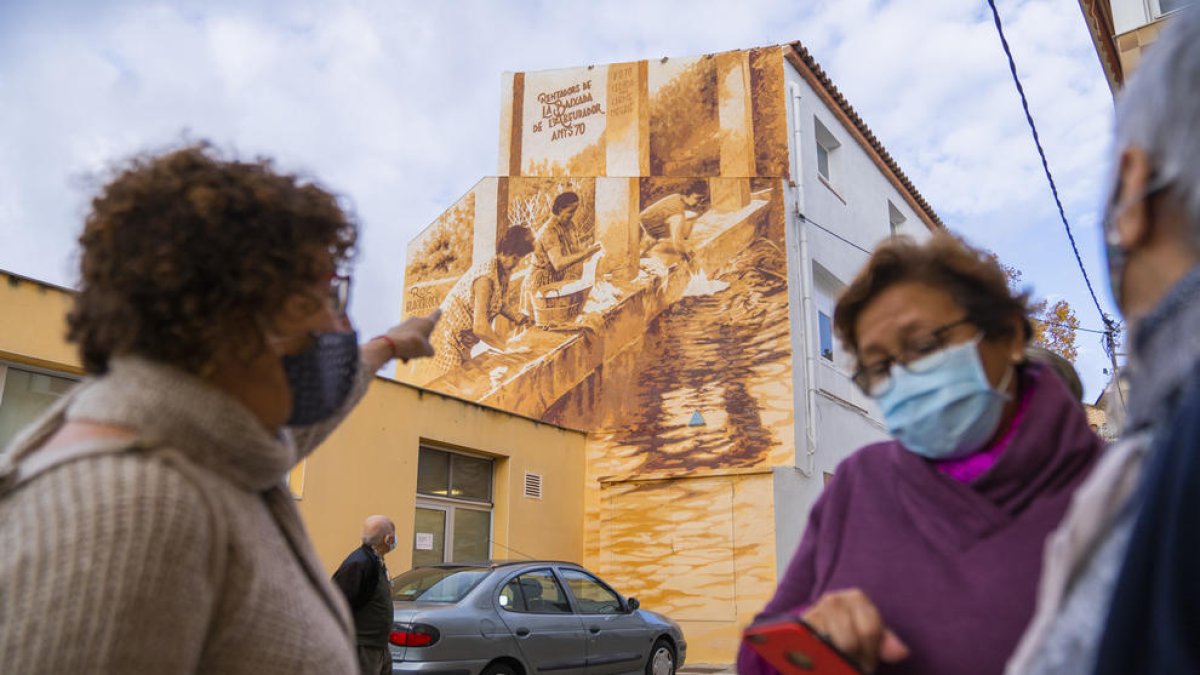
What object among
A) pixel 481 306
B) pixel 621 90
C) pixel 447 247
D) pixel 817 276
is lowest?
pixel 481 306

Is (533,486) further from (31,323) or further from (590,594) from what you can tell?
(31,323)

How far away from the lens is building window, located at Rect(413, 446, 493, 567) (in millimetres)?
13383

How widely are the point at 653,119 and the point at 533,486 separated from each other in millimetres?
7669

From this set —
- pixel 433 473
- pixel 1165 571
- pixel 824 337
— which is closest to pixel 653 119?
pixel 824 337

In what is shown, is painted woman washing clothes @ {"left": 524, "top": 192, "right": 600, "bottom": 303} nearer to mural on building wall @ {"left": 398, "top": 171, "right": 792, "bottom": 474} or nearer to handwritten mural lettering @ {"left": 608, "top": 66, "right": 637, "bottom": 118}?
mural on building wall @ {"left": 398, "top": 171, "right": 792, "bottom": 474}

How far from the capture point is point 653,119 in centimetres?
1805

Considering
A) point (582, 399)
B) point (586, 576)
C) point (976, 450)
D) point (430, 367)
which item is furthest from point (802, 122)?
point (976, 450)

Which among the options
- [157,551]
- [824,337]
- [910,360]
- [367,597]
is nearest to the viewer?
[157,551]

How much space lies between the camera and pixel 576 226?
17.5 m

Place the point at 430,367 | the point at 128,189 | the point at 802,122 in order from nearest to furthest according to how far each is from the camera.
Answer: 1. the point at 128,189
2. the point at 802,122
3. the point at 430,367

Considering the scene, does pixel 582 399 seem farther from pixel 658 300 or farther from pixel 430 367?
pixel 430 367

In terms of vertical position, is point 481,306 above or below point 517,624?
above

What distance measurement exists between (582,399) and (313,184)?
15163 mm

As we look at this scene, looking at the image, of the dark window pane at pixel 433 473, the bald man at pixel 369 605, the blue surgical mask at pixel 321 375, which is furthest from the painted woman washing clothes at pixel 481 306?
the blue surgical mask at pixel 321 375
